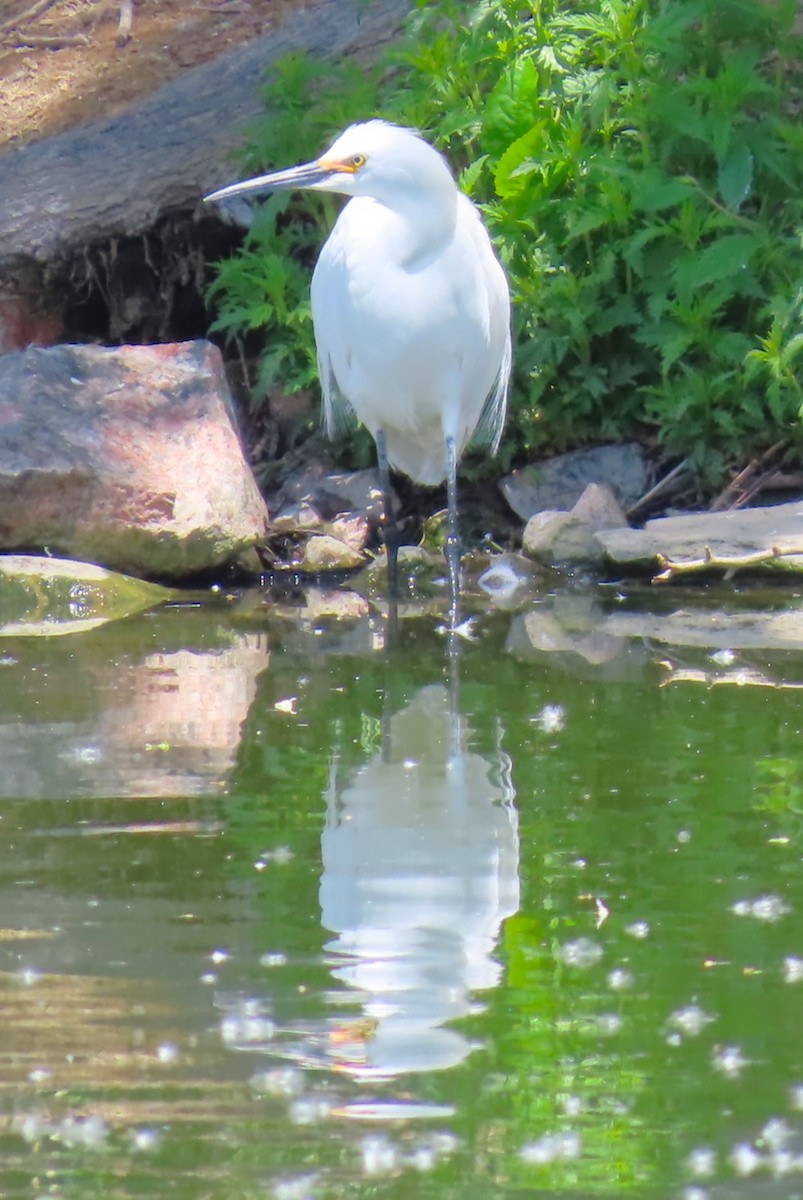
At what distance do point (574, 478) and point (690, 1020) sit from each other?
16.1 ft

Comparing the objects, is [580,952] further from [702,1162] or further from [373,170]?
[373,170]

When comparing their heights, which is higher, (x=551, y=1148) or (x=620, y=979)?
(x=551, y=1148)

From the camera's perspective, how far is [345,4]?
8.63 m

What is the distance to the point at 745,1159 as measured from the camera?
7.82ft

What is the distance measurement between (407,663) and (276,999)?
8.80ft

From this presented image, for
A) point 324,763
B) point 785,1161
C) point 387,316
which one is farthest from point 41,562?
point 785,1161

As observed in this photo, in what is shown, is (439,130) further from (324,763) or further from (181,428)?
(324,763)

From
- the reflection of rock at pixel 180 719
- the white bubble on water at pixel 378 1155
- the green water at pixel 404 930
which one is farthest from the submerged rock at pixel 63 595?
the white bubble on water at pixel 378 1155

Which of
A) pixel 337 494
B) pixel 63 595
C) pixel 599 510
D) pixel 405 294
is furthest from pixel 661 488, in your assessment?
pixel 63 595

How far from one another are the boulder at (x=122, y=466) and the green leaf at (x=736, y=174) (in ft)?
7.64

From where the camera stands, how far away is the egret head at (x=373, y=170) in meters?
6.11

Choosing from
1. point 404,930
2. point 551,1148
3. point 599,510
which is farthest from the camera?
point 599,510

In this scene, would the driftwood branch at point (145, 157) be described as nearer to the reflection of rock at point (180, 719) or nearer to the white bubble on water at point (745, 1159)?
the reflection of rock at point (180, 719)

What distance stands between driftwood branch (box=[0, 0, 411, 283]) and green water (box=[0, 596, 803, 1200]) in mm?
3383
